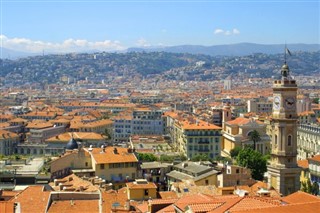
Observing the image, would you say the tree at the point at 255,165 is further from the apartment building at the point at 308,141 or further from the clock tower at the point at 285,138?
the apartment building at the point at 308,141

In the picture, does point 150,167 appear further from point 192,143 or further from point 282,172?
point 192,143

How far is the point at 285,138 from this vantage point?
29.9 meters

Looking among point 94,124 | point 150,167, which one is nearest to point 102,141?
point 94,124

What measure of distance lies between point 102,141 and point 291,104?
39.3 meters

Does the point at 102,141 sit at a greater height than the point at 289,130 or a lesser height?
lesser

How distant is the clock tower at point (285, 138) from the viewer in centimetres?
2972

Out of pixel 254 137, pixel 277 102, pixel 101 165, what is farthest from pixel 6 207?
pixel 254 137

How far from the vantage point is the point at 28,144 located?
6950 cm

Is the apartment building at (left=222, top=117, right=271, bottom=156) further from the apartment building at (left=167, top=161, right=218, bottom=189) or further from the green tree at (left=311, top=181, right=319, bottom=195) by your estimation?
the green tree at (left=311, top=181, right=319, bottom=195)

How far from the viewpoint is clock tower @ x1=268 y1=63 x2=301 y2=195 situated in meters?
29.7

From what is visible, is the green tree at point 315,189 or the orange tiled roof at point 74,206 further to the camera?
the green tree at point 315,189

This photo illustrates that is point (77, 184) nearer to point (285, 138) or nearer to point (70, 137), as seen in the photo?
point (285, 138)

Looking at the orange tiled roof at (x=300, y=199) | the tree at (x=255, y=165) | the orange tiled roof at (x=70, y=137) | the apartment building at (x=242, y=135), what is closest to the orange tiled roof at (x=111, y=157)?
the tree at (x=255, y=165)

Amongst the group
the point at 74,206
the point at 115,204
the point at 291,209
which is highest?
the point at 291,209
